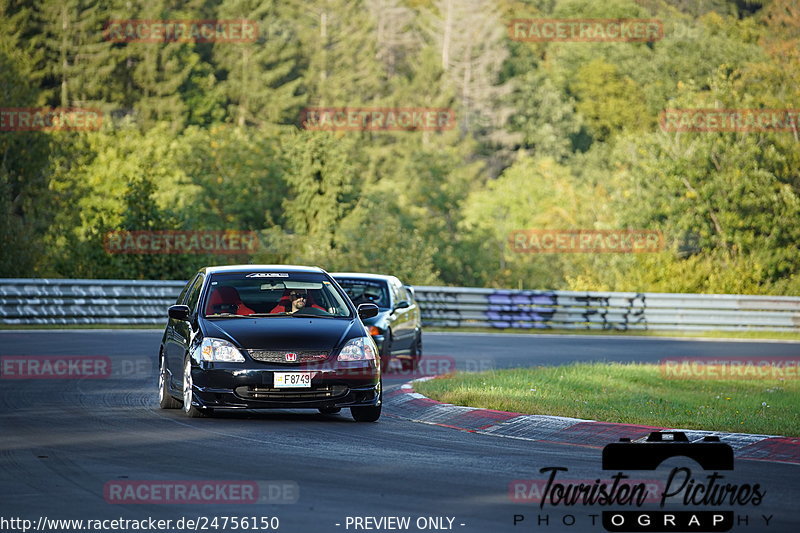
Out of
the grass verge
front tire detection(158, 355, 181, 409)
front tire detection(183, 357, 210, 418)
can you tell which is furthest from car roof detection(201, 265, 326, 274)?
the grass verge

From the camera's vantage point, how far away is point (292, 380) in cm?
1391

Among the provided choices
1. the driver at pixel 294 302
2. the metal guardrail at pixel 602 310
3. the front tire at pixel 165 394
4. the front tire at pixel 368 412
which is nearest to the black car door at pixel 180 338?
the front tire at pixel 165 394

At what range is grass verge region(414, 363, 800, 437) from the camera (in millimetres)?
14883

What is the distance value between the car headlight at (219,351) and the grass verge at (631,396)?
3.20 meters

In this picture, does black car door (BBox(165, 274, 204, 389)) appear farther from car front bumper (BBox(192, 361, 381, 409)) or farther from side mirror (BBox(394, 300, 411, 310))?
side mirror (BBox(394, 300, 411, 310))

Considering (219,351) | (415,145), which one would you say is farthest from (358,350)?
(415,145)

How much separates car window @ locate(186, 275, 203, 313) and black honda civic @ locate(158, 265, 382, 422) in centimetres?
4

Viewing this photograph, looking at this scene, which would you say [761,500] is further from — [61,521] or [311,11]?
[311,11]

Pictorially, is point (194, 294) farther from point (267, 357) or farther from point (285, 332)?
point (267, 357)

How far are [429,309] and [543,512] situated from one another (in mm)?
28644

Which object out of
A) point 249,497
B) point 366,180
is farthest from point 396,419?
point 366,180

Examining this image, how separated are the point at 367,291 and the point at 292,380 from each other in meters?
8.84

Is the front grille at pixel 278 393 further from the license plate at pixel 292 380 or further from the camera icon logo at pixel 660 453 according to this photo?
the camera icon logo at pixel 660 453

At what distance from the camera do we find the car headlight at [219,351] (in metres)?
14.0
